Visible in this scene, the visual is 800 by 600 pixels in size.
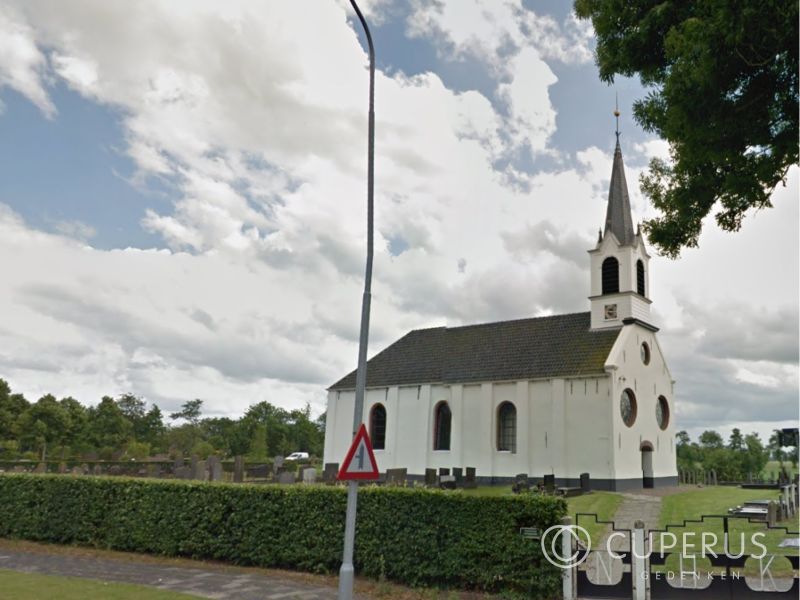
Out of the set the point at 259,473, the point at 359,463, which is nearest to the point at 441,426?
Result: the point at 259,473

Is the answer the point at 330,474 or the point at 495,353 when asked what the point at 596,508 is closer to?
the point at 330,474

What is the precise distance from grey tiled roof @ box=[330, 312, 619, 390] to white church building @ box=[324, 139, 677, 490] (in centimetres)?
8

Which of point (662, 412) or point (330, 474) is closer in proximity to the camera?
point (330, 474)

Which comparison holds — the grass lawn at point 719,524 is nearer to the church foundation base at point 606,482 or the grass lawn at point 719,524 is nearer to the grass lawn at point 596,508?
the grass lawn at point 596,508

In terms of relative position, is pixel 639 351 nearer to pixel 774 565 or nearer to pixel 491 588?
pixel 774 565

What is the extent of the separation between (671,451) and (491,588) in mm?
27897

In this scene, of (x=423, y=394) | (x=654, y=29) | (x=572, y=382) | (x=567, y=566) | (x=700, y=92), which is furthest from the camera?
(x=423, y=394)

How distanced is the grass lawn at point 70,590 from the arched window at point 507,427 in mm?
25045

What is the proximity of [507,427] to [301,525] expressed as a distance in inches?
910

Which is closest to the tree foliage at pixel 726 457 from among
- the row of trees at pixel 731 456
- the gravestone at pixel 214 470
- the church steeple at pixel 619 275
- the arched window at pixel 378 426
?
the row of trees at pixel 731 456

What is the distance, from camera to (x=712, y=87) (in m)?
8.05

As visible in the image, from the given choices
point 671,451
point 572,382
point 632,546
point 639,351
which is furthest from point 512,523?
point 671,451

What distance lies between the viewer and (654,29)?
8945 millimetres

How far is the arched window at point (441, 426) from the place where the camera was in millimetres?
35875
